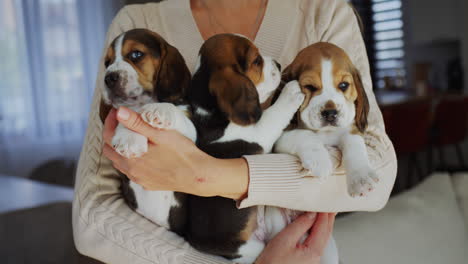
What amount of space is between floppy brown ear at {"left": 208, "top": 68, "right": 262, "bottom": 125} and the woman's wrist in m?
0.11

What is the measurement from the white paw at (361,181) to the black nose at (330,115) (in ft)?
0.37

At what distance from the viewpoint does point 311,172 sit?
93 centimetres

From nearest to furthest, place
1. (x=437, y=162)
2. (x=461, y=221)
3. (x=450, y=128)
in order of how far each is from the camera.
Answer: (x=461, y=221)
(x=450, y=128)
(x=437, y=162)

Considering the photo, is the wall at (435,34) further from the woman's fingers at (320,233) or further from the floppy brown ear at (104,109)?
the floppy brown ear at (104,109)

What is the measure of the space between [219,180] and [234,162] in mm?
53

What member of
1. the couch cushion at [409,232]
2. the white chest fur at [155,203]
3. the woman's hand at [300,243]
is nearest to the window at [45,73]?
the couch cushion at [409,232]

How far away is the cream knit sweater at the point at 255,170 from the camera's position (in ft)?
3.22

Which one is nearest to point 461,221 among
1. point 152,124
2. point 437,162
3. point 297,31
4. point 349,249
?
point 349,249

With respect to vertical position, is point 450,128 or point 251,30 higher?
point 251,30

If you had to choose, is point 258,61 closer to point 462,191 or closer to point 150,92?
point 150,92

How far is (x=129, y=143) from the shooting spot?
Result: 87 cm

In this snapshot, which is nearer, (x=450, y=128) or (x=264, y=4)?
(x=264, y=4)

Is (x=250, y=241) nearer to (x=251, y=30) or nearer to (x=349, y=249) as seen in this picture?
(x=251, y=30)

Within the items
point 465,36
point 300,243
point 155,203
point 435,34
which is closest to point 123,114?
point 155,203
